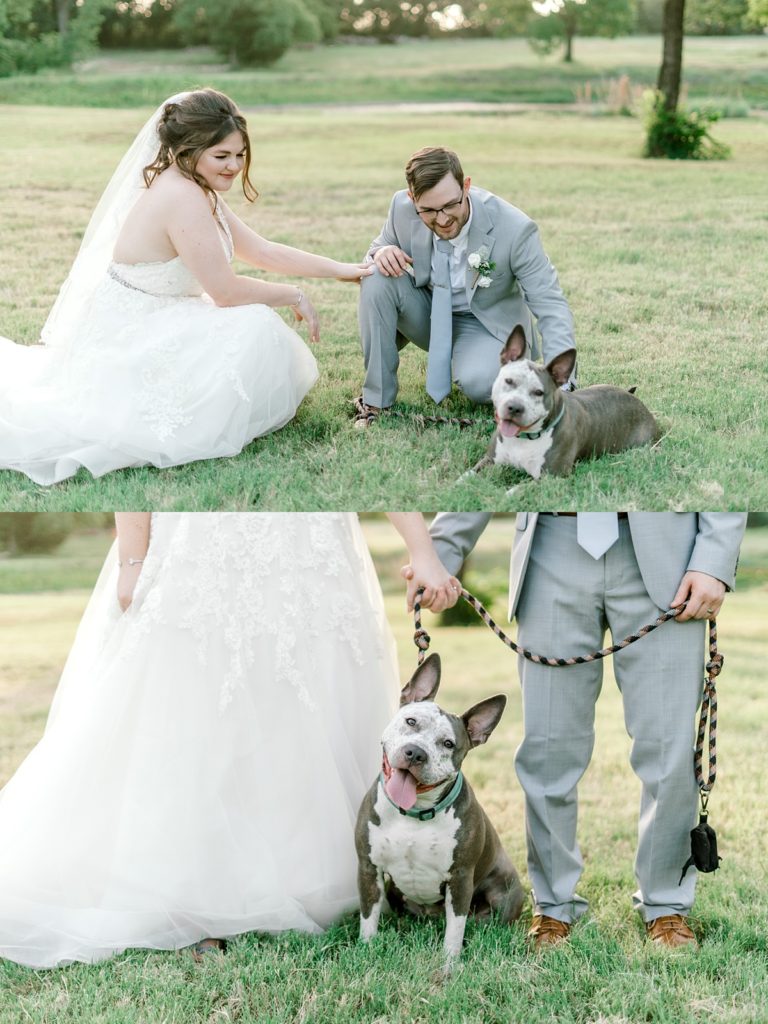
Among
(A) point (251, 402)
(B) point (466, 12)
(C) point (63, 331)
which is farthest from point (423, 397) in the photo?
(B) point (466, 12)

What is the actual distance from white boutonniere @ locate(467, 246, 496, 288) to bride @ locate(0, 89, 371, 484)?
31.1 inches

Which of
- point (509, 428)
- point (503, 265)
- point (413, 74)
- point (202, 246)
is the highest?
point (413, 74)

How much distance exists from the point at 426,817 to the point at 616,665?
0.87 metres

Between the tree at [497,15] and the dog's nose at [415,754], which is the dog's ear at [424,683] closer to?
the dog's nose at [415,754]

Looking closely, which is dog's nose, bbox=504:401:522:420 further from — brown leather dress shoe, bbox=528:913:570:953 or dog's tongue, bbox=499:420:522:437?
brown leather dress shoe, bbox=528:913:570:953

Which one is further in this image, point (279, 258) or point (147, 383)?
point (279, 258)

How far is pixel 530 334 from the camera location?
15.2ft

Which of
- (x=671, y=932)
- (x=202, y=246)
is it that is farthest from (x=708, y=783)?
(x=202, y=246)

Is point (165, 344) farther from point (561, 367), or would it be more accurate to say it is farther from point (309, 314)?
point (561, 367)

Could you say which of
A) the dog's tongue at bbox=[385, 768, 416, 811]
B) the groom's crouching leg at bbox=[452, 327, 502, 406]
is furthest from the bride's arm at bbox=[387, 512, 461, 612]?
the groom's crouching leg at bbox=[452, 327, 502, 406]

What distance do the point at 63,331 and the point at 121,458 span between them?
0.70m

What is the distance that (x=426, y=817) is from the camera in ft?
10.4

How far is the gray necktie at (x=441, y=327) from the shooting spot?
4363 mm

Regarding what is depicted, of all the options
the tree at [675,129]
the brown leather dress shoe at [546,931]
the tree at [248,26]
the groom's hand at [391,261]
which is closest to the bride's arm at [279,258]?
the groom's hand at [391,261]
